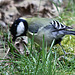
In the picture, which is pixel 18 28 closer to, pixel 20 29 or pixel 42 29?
pixel 20 29

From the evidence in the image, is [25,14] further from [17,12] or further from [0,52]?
[0,52]

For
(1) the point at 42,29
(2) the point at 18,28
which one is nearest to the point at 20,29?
(2) the point at 18,28

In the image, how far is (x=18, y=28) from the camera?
10.0 ft

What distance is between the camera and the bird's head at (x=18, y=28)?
3.05 meters

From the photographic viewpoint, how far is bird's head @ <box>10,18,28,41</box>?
10.00 feet

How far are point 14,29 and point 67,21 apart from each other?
1727 millimetres

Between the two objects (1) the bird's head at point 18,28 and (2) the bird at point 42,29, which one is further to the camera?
(1) the bird's head at point 18,28

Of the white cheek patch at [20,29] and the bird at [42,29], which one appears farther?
the white cheek patch at [20,29]

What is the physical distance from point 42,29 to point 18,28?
0.42m

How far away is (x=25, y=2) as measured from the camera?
194 inches

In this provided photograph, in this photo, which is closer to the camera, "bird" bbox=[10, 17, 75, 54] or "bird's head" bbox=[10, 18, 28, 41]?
"bird" bbox=[10, 17, 75, 54]

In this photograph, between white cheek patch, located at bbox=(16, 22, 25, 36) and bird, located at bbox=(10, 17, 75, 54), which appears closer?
bird, located at bbox=(10, 17, 75, 54)

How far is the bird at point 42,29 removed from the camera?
293 centimetres

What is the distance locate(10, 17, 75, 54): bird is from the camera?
9.61ft
